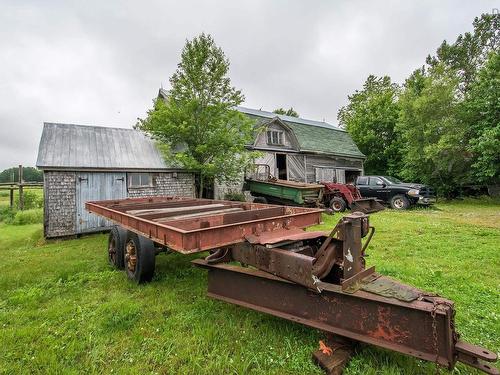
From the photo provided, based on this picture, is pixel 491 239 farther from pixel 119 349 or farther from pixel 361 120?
pixel 361 120

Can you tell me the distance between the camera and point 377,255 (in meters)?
5.79

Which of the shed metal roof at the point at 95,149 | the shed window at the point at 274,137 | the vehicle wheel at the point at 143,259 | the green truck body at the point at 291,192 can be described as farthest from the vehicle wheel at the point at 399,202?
the vehicle wheel at the point at 143,259

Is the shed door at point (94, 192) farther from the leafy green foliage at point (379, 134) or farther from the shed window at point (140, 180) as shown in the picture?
the leafy green foliage at point (379, 134)

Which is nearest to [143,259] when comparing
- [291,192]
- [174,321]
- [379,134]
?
[174,321]

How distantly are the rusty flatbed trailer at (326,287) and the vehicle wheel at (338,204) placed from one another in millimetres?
9292

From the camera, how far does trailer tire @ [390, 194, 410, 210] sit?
13891 millimetres

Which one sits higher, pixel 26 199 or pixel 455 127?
pixel 455 127

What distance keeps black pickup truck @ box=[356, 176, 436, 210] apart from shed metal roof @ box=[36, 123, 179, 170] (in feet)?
33.9

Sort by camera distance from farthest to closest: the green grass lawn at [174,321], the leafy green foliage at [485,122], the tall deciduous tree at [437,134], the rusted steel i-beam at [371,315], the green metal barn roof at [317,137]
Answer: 1. the green metal barn roof at [317,137]
2. the tall deciduous tree at [437,134]
3. the leafy green foliage at [485,122]
4. the green grass lawn at [174,321]
5. the rusted steel i-beam at [371,315]

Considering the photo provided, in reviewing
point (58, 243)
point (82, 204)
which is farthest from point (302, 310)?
point (82, 204)

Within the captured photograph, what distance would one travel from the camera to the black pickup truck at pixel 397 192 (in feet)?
45.3

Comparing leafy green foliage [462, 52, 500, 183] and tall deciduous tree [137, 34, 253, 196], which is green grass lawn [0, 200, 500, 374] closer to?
tall deciduous tree [137, 34, 253, 196]

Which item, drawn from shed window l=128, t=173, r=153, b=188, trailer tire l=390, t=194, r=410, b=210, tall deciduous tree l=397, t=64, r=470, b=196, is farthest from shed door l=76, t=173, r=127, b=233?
tall deciduous tree l=397, t=64, r=470, b=196

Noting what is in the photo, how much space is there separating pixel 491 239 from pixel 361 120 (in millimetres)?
21489
